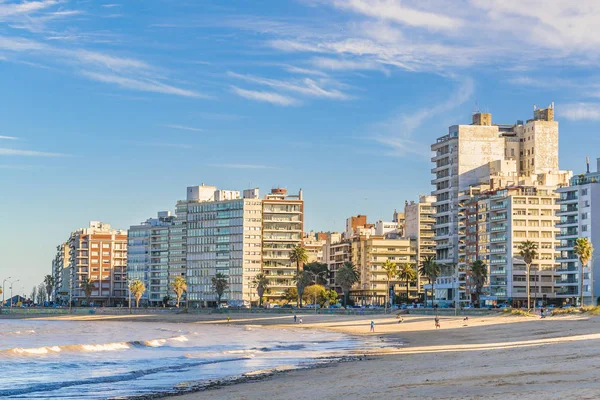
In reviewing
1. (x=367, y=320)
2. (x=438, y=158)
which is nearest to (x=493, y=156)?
(x=438, y=158)

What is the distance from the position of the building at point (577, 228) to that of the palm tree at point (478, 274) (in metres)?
13.4

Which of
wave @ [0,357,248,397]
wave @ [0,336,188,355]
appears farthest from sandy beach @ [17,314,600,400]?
wave @ [0,336,188,355]

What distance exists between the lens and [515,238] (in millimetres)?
170875

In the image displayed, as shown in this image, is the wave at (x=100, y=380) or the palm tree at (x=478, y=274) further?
the palm tree at (x=478, y=274)

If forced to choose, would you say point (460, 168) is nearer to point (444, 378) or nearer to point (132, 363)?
point (132, 363)

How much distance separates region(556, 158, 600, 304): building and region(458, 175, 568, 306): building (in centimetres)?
993

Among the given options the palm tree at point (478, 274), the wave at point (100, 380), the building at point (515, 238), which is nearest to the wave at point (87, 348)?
the wave at point (100, 380)

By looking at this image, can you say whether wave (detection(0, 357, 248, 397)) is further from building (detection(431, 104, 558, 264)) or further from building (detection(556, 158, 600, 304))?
building (detection(431, 104, 558, 264))

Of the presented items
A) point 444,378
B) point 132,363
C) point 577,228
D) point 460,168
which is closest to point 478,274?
point 577,228

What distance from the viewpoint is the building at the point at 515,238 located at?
169000 millimetres

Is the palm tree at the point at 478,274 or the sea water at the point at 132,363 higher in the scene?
the palm tree at the point at 478,274

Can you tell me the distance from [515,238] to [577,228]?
17.8 metres

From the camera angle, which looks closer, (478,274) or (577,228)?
(577,228)

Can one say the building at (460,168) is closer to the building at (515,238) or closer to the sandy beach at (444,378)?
the building at (515,238)
